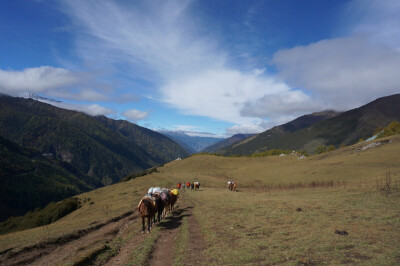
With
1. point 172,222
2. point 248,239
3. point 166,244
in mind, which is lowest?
point 172,222

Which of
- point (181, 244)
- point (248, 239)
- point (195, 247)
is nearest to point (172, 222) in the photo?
point (181, 244)

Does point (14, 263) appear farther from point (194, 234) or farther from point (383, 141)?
point (383, 141)

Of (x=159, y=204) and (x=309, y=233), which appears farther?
(x=159, y=204)

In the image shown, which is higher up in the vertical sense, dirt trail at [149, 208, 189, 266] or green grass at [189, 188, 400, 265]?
green grass at [189, 188, 400, 265]

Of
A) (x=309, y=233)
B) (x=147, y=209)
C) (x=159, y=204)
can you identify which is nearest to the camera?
(x=309, y=233)

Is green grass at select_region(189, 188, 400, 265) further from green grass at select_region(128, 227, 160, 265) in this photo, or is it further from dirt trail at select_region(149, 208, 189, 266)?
green grass at select_region(128, 227, 160, 265)

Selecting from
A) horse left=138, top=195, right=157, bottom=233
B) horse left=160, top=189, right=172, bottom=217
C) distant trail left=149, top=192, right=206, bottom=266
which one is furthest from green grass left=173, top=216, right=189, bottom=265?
horse left=160, top=189, right=172, bottom=217

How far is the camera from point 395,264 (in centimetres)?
792

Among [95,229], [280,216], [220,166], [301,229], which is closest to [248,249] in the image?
[301,229]

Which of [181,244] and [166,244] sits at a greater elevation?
[181,244]

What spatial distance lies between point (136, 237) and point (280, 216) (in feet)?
36.2

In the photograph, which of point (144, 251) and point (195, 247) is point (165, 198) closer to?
point (144, 251)

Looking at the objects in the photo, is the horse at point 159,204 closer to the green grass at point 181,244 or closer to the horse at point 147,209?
the horse at point 147,209

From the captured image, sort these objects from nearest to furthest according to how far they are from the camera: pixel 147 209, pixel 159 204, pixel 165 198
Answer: pixel 147 209 < pixel 159 204 < pixel 165 198
